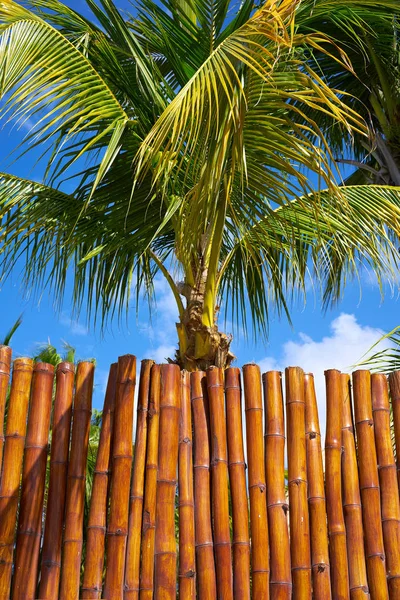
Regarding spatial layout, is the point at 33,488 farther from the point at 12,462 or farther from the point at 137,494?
the point at 137,494

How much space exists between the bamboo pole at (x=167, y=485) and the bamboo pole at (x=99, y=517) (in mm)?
229

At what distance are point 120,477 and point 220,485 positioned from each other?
0.44 m

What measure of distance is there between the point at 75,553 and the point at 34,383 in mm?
754

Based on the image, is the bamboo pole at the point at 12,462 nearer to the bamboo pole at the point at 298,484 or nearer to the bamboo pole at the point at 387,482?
the bamboo pole at the point at 298,484

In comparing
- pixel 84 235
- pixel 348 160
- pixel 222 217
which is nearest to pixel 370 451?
pixel 222 217

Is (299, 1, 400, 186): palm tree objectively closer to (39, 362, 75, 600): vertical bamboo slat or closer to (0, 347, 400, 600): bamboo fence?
(0, 347, 400, 600): bamboo fence

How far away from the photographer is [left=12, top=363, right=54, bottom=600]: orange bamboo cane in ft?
10.2

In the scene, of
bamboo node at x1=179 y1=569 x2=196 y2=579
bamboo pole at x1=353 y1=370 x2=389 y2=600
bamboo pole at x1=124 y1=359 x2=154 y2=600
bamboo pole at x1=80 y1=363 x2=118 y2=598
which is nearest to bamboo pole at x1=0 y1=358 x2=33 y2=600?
bamboo pole at x1=80 y1=363 x2=118 y2=598

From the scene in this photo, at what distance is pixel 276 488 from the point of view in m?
3.29

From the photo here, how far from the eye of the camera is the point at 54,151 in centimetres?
423

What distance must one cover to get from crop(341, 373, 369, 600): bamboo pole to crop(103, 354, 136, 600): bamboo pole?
991 mm

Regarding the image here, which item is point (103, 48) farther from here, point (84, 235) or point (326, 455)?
point (326, 455)

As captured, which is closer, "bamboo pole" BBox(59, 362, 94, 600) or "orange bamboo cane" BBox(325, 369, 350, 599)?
"bamboo pole" BBox(59, 362, 94, 600)

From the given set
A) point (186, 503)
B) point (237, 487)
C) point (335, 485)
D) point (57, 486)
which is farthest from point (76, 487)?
point (335, 485)
